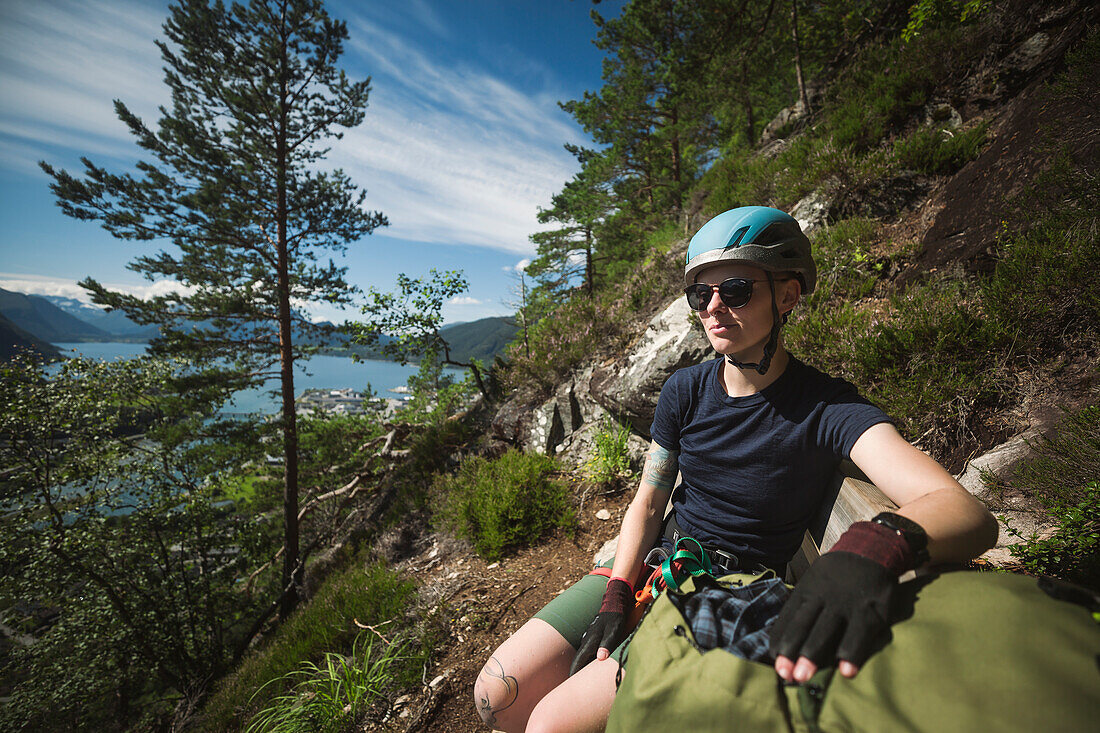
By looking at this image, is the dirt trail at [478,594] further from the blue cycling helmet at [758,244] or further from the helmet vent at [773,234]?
the helmet vent at [773,234]

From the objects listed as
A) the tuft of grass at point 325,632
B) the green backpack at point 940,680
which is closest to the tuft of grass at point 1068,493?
the green backpack at point 940,680

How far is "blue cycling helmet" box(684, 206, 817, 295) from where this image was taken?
1754 mm

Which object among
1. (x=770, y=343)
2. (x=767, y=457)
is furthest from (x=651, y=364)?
(x=767, y=457)

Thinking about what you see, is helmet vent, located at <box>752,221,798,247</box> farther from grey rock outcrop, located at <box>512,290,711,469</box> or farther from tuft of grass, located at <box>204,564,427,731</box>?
tuft of grass, located at <box>204,564,427,731</box>

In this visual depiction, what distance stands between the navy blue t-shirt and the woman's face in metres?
0.25

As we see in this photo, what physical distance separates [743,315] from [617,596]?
1.44 metres

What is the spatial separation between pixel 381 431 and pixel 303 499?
10.3 feet

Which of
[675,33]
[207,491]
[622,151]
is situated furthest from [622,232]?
[207,491]

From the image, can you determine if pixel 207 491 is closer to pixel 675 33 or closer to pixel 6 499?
pixel 6 499

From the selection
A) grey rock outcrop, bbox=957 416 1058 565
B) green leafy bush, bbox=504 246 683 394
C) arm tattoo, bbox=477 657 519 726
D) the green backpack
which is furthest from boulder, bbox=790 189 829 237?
arm tattoo, bbox=477 657 519 726

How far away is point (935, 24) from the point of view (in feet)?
19.6

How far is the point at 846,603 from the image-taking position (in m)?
0.92

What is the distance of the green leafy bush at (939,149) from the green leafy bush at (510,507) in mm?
6286

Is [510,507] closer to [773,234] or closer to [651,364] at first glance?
[651,364]
